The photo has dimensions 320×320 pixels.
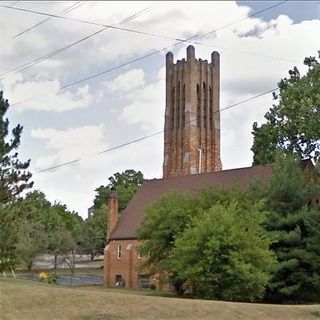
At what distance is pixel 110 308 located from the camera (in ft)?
65.2

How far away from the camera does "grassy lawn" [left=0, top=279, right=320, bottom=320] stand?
61.2 ft

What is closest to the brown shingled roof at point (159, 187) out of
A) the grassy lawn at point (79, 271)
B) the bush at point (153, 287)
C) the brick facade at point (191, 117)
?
the bush at point (153, 287)

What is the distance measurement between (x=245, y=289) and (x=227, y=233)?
9.13 ft

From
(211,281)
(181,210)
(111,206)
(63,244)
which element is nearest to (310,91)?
(181,210)

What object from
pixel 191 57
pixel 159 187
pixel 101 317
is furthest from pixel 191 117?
pixel 101 317

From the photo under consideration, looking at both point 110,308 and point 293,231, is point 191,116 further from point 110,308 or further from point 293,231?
point 110,308

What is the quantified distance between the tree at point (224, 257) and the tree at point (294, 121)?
7.01 meters

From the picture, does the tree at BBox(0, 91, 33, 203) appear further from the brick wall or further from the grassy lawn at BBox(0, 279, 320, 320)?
the brick wall

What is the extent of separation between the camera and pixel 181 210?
1367 inches

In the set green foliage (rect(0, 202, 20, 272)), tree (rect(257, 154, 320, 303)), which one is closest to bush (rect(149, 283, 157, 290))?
tree (rect(257, 154, 320, 303))

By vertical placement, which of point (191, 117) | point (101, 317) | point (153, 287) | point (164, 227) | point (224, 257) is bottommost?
point (153, 287)

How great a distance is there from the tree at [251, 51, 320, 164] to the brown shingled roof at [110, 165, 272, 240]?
612cm

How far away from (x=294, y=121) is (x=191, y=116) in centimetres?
3833

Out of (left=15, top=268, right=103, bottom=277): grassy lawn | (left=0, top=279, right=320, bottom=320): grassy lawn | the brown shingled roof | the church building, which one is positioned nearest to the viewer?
(left=0, top=279, right=320, bottom=320): grassy lawn
